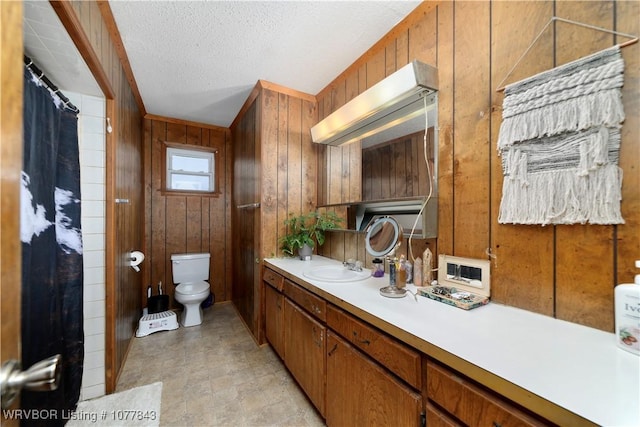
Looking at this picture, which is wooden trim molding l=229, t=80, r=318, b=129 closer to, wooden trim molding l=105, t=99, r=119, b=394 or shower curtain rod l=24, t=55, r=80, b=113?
wooden trim molding l=105, t=99, r=119, b=394

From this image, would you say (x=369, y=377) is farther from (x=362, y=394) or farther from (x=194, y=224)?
(x=194, y=224)

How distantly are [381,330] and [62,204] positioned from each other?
1799 millimetres

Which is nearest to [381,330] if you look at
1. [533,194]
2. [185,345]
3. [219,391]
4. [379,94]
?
[533,194]

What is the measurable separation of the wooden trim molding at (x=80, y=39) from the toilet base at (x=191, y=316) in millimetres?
2167

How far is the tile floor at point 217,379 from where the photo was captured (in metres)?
1.50

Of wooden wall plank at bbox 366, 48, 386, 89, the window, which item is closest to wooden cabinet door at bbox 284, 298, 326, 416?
wooden wall plank at bbox 366, 48, 386, 89

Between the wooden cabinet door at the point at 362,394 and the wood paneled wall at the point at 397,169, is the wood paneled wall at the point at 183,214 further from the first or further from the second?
the wooden cabinet door at the point at 362,394

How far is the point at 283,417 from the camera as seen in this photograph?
1.49 metres

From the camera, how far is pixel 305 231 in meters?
2.24

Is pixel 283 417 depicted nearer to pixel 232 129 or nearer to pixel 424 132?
pixel 424 132

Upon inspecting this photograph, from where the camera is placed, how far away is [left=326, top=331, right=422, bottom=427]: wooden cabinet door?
0.87 metres

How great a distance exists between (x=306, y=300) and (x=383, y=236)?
23.7 inches

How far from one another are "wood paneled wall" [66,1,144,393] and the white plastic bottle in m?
2.19

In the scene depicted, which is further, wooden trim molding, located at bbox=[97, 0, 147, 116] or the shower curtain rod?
wooden trim molding, located at bbox=[97, 0, 147, 116]
